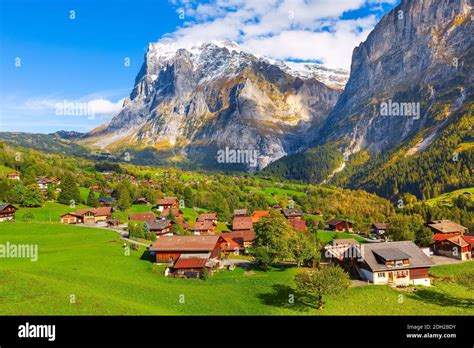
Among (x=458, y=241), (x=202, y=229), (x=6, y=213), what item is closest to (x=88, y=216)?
(x=6, y=213)

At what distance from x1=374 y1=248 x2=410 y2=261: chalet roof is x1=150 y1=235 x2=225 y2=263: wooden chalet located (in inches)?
1177

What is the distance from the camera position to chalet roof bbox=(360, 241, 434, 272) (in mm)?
64625

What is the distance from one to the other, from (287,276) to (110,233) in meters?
49.1

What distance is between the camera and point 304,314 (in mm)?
45844

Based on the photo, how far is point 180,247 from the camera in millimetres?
70938

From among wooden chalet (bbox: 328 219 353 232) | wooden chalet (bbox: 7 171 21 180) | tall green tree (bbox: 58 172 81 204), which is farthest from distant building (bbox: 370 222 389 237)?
wooden chalet (bbox: 7 171 21 180)

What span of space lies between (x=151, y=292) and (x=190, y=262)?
14.9m

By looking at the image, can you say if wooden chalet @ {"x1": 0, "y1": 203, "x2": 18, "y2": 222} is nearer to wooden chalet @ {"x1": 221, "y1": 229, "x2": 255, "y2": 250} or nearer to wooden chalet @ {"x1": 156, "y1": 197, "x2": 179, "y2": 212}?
wooden chalet @ {"x1": 156, "y1": 197, "x2": 179, "y2": 212}

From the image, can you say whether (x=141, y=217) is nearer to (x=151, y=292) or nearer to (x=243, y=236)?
(x=243, y=236)

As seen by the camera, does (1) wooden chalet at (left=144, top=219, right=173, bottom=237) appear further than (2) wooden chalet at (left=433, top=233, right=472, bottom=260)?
Yes

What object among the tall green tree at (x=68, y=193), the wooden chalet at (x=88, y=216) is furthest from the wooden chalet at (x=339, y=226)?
the tall green tree at (x=68, y=193)
